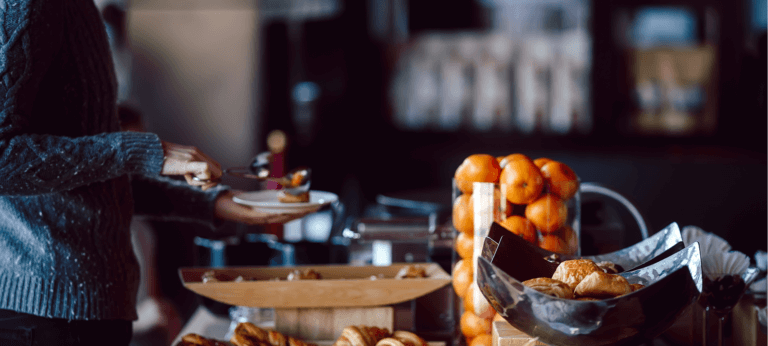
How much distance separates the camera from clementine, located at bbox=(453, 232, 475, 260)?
1.12m

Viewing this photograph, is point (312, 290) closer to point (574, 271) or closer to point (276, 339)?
point (276, 339)

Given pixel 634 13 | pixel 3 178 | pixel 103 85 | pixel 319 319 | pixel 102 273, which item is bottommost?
pixel 319 319

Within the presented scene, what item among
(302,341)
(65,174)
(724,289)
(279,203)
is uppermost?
(65,174)

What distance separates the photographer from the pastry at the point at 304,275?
47.9 inches

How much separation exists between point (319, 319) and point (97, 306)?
1.22ft

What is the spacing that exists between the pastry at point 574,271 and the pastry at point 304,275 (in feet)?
1.67

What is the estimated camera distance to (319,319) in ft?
3.94

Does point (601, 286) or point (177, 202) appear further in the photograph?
point (177, 202)

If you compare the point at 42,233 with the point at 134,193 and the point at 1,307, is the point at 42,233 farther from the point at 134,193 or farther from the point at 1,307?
the point at 134,193

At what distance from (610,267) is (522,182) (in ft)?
0.60

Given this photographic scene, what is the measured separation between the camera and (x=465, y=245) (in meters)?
1.13

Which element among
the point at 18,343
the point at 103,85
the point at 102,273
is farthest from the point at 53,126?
the point at 18,343

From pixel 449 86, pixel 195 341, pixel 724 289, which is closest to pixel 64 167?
pixel 195 341

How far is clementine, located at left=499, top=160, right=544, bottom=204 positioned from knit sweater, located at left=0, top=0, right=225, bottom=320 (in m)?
0.55
